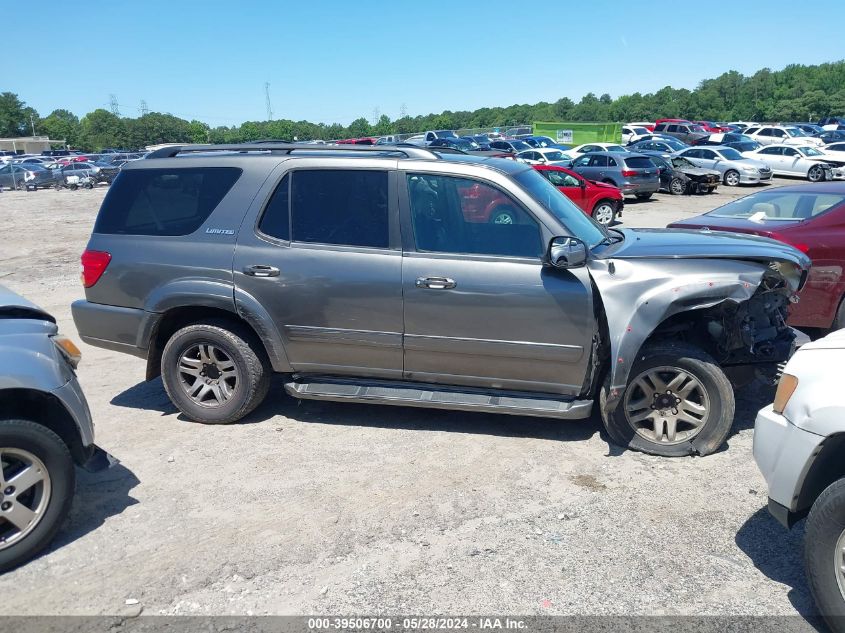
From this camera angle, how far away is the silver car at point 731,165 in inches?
1051

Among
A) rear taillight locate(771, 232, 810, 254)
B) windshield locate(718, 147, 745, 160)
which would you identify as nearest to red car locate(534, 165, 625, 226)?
rear taillight locate(771, 232, 810, 254)

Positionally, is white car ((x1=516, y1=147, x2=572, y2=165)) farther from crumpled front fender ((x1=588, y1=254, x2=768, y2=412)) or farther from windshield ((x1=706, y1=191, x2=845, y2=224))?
crumpled front fender ((x1=588, y1=254, x2=768, y2=412))

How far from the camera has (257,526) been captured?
12.7 ft

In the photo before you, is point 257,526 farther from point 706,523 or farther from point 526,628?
point 706,523

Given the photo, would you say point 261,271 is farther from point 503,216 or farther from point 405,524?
point 405,524

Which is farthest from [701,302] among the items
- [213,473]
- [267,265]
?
[213,473]

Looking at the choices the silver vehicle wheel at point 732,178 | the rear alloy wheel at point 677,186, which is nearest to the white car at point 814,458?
the rear alloy wheel at point 677,186

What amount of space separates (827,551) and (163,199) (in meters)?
4.81

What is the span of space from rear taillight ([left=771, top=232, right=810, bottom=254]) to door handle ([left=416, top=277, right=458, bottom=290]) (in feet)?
11.0

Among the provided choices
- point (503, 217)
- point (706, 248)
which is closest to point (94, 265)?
point (503, 217)

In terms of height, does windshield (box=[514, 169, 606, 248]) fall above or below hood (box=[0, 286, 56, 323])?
above

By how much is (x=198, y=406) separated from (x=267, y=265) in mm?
1244

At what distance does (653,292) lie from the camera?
4309mm

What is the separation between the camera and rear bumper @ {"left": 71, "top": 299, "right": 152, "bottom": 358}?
5.17 meters
